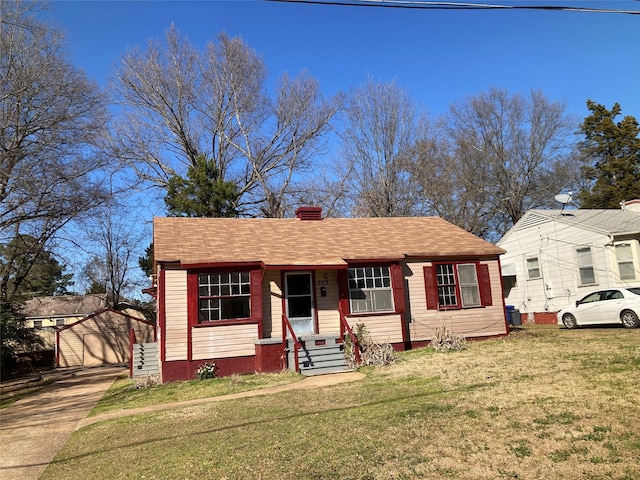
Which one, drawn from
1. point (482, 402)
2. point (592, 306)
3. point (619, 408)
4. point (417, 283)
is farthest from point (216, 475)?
point (592, 306)

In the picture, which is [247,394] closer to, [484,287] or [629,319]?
[484,287]

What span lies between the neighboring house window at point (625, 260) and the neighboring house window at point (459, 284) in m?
6.71

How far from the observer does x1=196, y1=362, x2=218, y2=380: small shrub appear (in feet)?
38.0

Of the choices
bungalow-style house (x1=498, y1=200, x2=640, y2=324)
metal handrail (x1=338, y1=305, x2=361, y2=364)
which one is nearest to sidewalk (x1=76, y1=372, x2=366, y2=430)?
metal handrail (x1=338, y1=305, x2=361, y2=364)

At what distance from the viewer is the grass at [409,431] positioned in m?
4.52

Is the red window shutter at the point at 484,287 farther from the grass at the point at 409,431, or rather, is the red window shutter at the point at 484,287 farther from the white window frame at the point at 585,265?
the white window frame at the point at 585,265

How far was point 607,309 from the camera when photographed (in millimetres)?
15008

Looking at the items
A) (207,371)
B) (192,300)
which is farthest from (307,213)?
(207,371)

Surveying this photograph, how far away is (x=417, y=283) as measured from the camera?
14.4 meters

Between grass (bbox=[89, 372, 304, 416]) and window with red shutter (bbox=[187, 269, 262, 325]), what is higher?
window with red shutter (bbox=[187, 269, 262, 325])

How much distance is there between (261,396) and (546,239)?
16565 millimetres

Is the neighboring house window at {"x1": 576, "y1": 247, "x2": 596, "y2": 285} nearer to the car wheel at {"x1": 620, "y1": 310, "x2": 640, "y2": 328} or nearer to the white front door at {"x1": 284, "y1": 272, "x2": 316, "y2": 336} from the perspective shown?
the car wheel at {"x1": 620, "y1": 310, "x2": 640, "y2": 328}

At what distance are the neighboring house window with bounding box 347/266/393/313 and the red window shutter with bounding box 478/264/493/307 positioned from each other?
3.34 m

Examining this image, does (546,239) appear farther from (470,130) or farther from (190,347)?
(190,347)
